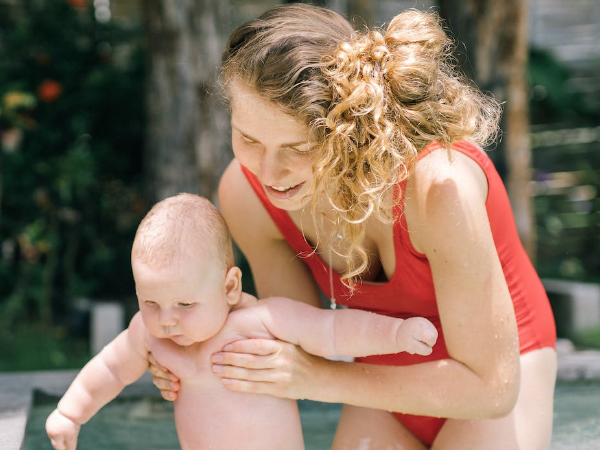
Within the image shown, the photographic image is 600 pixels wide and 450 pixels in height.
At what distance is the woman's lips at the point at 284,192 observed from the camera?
2135 mm

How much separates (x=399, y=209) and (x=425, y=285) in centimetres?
26

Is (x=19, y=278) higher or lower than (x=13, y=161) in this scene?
lower

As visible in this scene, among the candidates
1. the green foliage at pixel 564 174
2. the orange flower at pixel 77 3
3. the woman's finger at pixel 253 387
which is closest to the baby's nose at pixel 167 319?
the woman's finger at pixel 253 387

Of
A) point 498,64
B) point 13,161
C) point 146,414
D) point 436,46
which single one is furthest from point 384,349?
point 13,161

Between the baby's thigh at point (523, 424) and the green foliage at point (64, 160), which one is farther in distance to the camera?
the green foliage at point (64, 160)

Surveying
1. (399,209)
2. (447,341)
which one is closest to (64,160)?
(399,209)

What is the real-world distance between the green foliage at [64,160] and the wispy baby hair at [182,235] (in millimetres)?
3458

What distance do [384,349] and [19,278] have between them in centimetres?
416

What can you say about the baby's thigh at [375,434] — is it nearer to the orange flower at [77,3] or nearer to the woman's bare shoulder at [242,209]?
the woman's bare shoulder at [242,209]

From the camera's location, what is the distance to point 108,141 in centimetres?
613

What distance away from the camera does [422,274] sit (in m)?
2.28

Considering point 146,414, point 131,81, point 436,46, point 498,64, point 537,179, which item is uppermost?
point 436,46

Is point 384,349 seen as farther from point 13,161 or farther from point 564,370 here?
point 13,161

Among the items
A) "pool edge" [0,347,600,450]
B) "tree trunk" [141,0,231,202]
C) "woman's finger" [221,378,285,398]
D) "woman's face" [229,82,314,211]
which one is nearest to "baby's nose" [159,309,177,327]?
"woman's finger" [221,378,285,398]
